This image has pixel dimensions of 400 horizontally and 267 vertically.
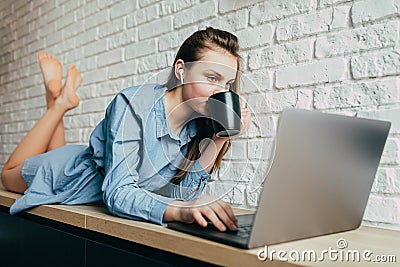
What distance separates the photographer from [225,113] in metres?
1.01

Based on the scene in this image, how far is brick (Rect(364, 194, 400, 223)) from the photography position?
1.22 m

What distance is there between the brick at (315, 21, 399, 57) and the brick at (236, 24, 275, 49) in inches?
7.8

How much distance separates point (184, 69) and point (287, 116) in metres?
0.39

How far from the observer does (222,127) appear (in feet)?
3.39

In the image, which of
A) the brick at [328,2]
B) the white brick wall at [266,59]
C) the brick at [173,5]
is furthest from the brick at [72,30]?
the brick at [328,2]

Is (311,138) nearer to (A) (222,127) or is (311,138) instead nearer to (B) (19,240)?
(A) (222,127)

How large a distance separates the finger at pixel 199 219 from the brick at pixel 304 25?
0.74 meters

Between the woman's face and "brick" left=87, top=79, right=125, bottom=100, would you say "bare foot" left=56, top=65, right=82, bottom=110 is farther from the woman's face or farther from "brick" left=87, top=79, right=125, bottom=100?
the woman's face

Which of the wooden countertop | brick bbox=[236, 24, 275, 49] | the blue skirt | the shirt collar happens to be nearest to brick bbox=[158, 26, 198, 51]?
brick bbox=[236, 24, 275, 49]

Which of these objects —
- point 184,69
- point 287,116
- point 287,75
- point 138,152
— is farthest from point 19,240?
point 287,116

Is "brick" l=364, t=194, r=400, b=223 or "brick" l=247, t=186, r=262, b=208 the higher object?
"brick" l=247, t=186, r=262, b=208

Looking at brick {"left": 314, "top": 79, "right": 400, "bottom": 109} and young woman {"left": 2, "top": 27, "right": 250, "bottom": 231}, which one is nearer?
young woman {"left": 2, "top": 27, "right": 250, "bottom": 231}

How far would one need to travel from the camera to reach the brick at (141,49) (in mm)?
2098

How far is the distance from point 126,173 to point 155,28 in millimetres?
1078
